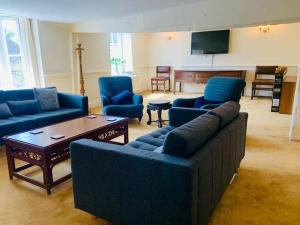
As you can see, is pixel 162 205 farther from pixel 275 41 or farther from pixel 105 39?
pixel 275 41

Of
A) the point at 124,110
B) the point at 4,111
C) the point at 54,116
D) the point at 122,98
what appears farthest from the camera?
the point at 122,98

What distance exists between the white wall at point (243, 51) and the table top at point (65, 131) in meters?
5.53

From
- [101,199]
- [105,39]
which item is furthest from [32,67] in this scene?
[101,199]

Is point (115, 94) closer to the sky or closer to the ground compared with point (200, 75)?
closer to the ground

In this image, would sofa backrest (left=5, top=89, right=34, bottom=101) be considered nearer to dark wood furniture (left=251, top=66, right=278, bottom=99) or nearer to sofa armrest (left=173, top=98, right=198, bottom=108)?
sofa armrest (left=173, top=98, right=198, bottom=108)

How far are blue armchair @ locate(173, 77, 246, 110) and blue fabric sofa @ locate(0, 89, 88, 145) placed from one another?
5.89 feet

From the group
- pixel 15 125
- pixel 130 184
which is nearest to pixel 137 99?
pixel 15 125

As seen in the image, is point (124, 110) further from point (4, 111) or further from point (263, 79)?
point (263, 79)

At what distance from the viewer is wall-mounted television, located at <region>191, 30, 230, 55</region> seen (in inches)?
292

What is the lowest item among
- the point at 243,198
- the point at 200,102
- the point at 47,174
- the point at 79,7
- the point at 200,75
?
the point at 243,198

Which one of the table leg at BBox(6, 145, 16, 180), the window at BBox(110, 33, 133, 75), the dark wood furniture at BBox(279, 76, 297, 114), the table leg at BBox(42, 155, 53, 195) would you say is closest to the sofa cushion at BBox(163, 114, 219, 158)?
the table leg at BBox(42, 155, 53, 195)

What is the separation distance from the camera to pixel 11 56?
4.68 metres

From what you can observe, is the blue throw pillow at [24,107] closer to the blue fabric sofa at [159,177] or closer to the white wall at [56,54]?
the white wall at [56,54]

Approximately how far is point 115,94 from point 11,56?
7.23 feet
